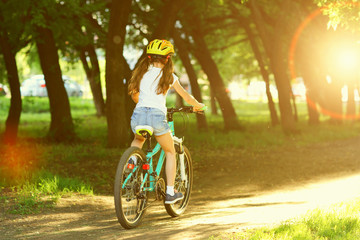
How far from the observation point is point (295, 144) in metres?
17.2

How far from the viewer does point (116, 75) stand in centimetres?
1389

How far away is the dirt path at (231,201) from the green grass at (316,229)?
0.31 metres

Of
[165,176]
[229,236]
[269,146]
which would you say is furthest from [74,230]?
[269,146]

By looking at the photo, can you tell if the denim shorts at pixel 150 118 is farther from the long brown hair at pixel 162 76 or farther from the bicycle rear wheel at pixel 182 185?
the bicycle rear wheel at pixel 182 185

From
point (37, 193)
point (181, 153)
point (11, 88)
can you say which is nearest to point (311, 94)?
point (11, 88)

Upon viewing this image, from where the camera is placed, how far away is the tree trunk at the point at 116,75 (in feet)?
44.3

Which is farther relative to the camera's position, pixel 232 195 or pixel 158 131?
pixel 232 195

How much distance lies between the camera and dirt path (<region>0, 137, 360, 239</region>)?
621 cm

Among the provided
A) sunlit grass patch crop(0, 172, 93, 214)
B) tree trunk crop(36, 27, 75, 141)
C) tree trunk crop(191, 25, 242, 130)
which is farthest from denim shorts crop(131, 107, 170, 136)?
tree trunk crop(191, 25, 242, 130)

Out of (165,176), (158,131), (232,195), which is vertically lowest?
(232,195)

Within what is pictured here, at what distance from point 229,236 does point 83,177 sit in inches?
237

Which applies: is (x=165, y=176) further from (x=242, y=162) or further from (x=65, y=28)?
(x=65, y=28)

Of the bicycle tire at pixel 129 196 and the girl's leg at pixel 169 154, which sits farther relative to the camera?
the girl's leg at pixel 169 154

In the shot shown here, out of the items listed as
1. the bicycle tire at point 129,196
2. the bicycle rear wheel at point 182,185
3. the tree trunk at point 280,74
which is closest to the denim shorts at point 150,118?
the bicycle tire at point 129,196
